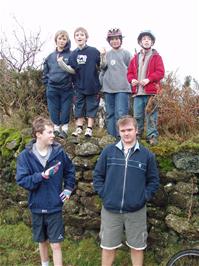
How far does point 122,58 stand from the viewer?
19.5 feet

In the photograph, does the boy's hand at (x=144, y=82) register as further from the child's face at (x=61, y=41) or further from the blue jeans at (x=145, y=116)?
the child's face at (x=61, y=41)

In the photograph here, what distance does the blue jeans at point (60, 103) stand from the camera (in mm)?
6195

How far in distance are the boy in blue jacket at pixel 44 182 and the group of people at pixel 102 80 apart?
132cm

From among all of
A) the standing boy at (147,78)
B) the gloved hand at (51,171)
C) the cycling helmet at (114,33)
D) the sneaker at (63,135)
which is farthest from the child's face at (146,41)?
the gloved hand at (51,171)

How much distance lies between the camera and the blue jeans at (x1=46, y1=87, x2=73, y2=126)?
620 cm

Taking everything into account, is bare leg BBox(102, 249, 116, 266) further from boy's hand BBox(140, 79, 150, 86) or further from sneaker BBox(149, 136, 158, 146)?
boy's hand BBox(140, 79, 150, 86)

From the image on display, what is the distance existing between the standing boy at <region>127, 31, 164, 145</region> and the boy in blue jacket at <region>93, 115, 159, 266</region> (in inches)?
41.5

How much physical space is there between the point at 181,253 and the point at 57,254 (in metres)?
1.43

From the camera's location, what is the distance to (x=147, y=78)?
5.45 m

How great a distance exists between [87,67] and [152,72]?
105 centimetres

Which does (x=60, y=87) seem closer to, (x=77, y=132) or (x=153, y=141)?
(x=77, y=132)

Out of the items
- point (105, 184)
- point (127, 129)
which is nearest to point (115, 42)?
point (127, 129)

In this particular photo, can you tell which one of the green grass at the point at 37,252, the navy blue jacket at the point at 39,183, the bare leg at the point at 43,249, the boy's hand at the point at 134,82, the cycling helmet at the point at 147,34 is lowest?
the green grass at the point at 37,252

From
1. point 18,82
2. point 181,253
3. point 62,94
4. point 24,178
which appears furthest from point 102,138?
point 18,82
